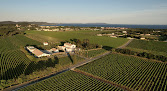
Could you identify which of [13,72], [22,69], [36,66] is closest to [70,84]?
→ [36,66]

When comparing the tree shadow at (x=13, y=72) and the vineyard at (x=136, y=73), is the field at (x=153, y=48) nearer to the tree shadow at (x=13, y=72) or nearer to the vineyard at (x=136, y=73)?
the vineyard at (x=136, y=73)

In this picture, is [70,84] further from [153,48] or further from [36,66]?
[153,48]

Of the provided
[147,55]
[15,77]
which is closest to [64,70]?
[15,77]

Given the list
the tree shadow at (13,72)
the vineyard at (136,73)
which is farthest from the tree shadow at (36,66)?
the vineyard at (136,73)

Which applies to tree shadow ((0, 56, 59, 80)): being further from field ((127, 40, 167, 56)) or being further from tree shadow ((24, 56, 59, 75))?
field ((127, 40, 167, 56))

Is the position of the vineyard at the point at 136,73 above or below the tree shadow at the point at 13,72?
below

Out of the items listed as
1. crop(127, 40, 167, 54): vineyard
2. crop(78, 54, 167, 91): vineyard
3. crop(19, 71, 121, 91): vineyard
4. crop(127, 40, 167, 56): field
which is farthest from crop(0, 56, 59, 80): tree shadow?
crop(127, 40, 167, 54): vineyard
